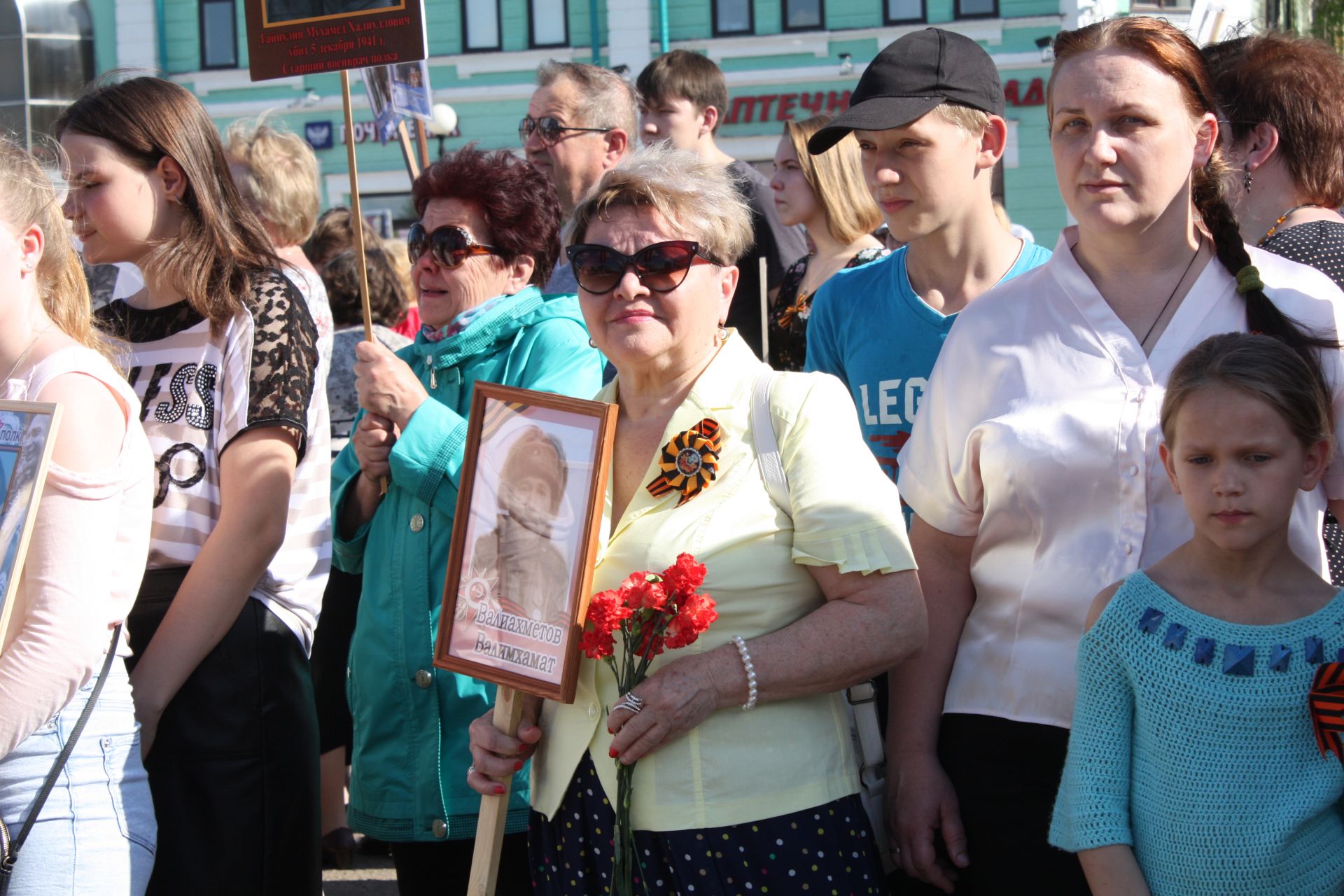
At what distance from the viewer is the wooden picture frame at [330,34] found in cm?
319

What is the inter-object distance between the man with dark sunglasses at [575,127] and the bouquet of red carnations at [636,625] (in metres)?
2.90

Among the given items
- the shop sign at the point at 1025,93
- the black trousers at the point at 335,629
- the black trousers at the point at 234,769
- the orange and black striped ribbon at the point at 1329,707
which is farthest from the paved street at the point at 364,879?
the shop sign at the point at 1025,93

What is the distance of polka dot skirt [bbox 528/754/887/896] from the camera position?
87.7 inches

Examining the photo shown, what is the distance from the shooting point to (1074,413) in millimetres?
2279

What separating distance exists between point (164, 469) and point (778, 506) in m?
1.34

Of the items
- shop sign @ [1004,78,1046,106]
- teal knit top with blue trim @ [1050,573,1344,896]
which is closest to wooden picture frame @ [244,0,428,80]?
teal knit top with blue trim @ [1050,573,1344,896]

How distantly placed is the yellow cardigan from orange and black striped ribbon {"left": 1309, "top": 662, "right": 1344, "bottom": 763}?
0.65m

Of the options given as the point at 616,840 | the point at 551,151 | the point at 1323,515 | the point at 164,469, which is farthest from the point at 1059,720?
the point at 551,151

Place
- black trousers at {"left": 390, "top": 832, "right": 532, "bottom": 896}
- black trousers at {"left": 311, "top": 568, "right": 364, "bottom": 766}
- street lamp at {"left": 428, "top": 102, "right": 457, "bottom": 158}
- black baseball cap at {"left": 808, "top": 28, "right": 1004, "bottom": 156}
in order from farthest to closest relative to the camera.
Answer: street lamp at {"left": 428, "top": 102, "right": 457, "bottom": 158} → black trousers at {"left": 311, "top": 568, "right": 364, "bottom": 766} → black trousers at {"left": 390, "top": 832, "right": 532, "bottom": 896} → black baseball cap at {"left": 808, "top": 28, "right": 1004, "bottom": 156}

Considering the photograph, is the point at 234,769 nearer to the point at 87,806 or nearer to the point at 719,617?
the point at 87,806

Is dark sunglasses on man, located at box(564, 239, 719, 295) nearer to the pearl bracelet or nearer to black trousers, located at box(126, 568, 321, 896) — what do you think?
the pearl bracelet

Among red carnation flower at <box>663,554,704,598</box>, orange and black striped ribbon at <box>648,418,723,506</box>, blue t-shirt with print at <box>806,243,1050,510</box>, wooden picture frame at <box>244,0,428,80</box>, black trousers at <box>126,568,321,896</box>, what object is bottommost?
black trousers at <box>126,568,321,896</box>

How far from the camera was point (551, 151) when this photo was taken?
16.1 feet

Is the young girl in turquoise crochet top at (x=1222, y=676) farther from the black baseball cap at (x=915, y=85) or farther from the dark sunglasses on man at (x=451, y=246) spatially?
the dark sunglasses on man at (x=451, y=246)
